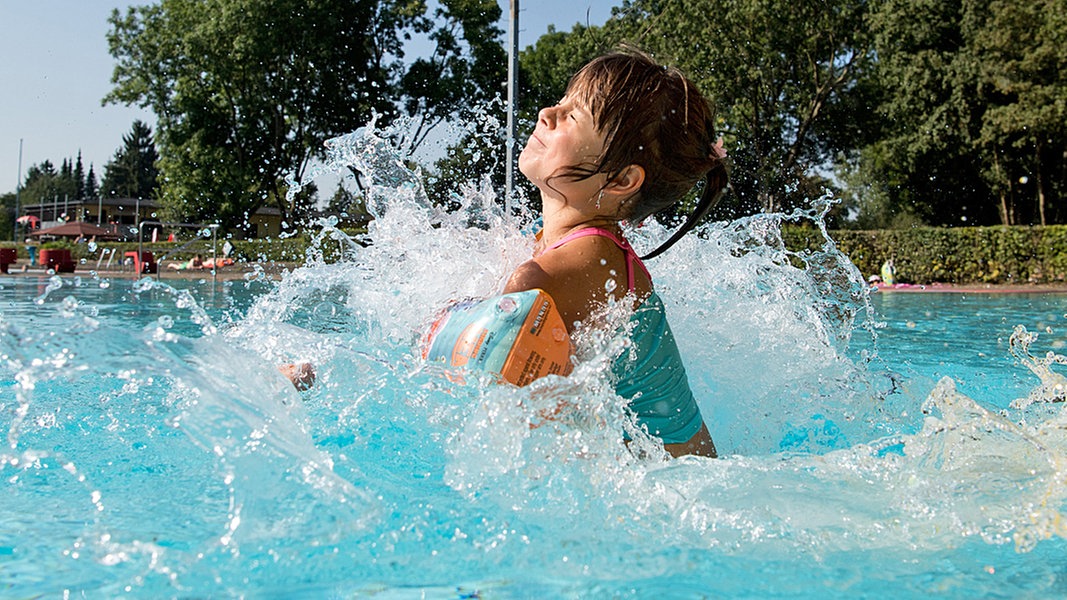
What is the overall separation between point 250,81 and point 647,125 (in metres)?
27.5

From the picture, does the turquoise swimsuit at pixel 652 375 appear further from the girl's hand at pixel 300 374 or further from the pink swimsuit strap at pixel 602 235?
the girl's hand at pixel 300 374

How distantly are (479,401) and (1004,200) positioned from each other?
3208 centimetres

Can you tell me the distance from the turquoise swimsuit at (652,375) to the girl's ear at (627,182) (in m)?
0.12

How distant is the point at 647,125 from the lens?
2311mm

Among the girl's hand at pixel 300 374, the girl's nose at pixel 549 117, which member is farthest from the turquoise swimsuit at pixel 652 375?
the girl's hand at pixel 300 374

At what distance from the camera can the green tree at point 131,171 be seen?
297 feet

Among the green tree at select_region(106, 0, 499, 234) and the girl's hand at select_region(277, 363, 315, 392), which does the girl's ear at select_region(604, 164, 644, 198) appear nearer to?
the girl's hand at select_region(277, 363, 315, 392)

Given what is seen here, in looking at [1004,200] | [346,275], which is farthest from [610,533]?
[1004,200]

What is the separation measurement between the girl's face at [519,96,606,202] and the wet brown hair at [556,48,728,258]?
0.05 ft

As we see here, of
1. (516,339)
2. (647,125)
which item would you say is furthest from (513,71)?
(516,339)

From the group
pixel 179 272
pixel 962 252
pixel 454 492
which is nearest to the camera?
pixel 454 492

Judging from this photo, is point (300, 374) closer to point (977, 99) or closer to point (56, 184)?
point (977, 99)

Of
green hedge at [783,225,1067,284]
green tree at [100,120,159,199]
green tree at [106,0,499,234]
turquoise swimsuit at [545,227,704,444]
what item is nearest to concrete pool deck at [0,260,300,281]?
green tree at [106,0,499,234]

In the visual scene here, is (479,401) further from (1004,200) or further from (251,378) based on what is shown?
(1004,200)
